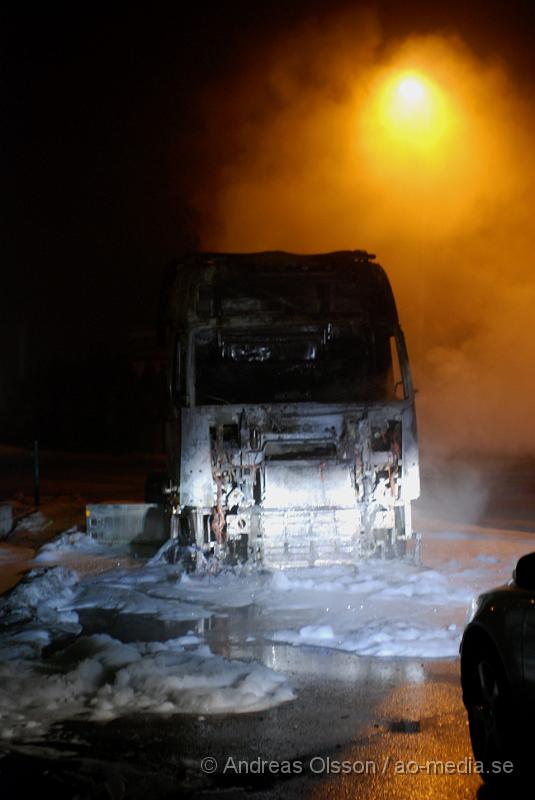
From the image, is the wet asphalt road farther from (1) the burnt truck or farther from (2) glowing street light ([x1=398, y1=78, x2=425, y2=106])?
(2) glowing street light ([x1=398, y1=78, x2=425, y2=106])

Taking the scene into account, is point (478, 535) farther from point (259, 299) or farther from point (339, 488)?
point (259, 299)

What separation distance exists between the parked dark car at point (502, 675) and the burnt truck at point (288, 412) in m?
5.27

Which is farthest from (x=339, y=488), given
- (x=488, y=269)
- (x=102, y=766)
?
(x=488, y=269)

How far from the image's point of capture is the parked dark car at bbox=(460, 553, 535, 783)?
177 inches

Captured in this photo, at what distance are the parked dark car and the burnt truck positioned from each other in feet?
17.3

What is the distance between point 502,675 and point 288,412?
20.2 feet

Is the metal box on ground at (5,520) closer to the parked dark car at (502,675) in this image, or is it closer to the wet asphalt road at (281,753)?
the wet asphalt road at (281,753)

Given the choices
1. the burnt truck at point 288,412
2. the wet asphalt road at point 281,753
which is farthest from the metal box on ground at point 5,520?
the wet asphalt road at point 281,753

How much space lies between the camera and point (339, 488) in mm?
10625

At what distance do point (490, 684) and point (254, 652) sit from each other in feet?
8.73

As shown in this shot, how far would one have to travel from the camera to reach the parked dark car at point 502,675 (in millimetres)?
4504

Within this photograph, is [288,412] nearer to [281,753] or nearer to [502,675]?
[281,753]

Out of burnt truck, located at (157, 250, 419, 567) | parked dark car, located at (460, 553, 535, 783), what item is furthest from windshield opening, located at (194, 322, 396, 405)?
parked dark car, located at (460, 553, 535, 783)

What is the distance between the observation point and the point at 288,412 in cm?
1073
